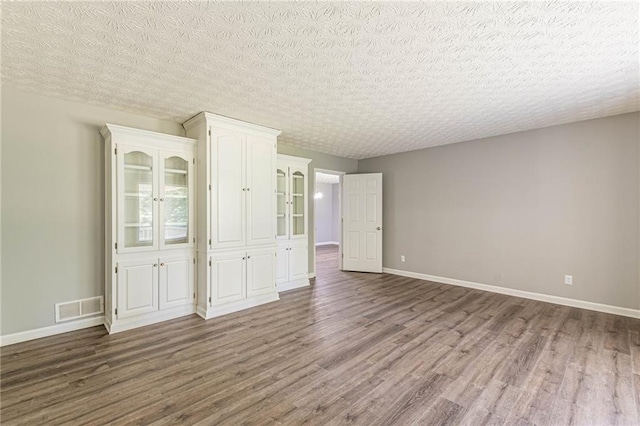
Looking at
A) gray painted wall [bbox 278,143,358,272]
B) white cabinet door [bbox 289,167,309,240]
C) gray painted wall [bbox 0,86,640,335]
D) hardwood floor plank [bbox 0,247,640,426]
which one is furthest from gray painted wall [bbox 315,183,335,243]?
hardwood floor plank [bbox 0,247,640,426]

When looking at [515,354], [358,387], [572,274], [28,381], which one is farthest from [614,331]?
[28,381]

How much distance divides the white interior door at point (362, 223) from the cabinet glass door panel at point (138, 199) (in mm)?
3892

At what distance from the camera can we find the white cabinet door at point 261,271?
13.0 feet

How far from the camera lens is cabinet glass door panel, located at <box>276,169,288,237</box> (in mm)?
4840

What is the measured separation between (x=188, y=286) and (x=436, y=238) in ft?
14.0

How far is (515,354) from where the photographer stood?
267 cm

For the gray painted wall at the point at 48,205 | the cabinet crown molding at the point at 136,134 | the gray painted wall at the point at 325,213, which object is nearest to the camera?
the gray painted wall at the point at 48,205

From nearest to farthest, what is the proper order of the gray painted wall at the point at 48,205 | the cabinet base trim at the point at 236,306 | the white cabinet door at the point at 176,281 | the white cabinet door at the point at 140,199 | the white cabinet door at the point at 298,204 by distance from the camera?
the gray painted wall at the point at 48,205
the white cabinet door at the point at 140,199
the white cabinet door at the point at 176,281
the cabinet base trim at the point at 236,306
the white cabinet door at the point at 298,204

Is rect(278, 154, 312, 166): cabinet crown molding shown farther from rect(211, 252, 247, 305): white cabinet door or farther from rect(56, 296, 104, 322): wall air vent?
rect(56, 296, 104, 322): wall air vent

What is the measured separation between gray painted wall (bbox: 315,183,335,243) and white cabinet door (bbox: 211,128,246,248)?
7525 millimetres

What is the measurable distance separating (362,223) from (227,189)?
10.7 ft

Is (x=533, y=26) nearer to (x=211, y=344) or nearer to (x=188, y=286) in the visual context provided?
(x=211, y=344)

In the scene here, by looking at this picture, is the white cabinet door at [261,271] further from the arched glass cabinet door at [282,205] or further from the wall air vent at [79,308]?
the wall air vent at [79,308]

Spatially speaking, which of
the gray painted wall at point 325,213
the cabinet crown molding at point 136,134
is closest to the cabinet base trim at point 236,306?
the cabinet crown molding at point 136,134
